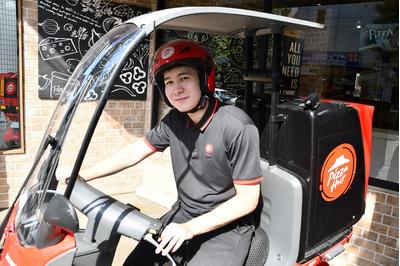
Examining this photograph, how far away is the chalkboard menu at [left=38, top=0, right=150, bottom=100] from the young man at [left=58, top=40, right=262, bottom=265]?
90.2 inches

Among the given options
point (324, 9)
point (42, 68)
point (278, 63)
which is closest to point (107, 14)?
point (42, 68)

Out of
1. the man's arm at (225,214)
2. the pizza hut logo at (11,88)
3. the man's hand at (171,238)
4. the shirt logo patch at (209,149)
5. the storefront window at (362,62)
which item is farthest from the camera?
the pizza hut logo at (11,88)

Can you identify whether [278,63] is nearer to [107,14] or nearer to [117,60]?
[117,60]

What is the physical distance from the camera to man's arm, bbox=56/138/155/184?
83.7 inches

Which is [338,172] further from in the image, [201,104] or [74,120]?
[74,120]

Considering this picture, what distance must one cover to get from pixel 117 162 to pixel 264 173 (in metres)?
0.85

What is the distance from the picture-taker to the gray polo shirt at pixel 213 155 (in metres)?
1.74

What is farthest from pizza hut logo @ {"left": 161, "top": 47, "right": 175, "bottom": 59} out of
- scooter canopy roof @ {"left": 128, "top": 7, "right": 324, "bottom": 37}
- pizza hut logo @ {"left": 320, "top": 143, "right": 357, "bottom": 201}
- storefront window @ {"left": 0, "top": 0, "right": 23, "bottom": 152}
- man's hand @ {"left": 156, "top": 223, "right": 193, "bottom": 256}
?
storefront window @ {"left": 0, "top": 0, "right": 23, "bottom": 152}

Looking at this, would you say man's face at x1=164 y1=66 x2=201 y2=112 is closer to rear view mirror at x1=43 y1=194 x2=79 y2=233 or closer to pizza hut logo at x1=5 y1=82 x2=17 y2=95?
rear view mirror at x1=43 y1=194 x2=79 y2=233

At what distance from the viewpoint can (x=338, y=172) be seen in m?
2.03

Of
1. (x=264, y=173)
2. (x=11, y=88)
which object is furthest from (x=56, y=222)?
(x=11, y=88)

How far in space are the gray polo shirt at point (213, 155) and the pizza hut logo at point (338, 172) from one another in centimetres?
Result: 46

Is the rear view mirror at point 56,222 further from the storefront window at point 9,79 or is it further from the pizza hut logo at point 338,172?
the storefront window at point 9,79

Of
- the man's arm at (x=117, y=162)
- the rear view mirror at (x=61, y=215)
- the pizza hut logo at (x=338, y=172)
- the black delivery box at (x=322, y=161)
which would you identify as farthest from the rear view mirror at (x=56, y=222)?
the pizza hut logo at (x=338, y=172)
